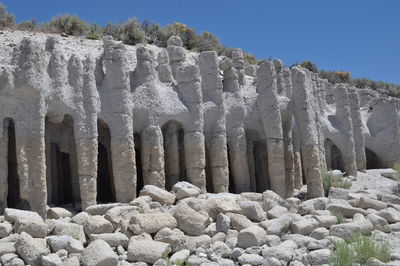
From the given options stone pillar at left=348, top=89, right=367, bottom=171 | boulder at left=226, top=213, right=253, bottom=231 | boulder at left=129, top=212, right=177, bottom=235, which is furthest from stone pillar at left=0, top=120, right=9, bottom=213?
stone pillar at left=348, top=89, right=367, bottom=171

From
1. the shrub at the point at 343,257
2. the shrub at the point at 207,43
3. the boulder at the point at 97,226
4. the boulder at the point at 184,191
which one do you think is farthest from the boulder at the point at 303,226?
the shrub at the point at 207,43

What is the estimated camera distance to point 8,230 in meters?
10.4

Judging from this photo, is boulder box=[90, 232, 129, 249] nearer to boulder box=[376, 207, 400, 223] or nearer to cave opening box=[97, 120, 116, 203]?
cave opening box=[97, 120, 116, 203]

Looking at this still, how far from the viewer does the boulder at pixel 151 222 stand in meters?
10.7

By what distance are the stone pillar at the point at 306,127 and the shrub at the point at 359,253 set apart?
7.35 metres

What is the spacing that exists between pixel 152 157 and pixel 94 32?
11.2m

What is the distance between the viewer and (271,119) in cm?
1792

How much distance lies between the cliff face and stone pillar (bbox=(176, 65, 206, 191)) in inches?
1.2

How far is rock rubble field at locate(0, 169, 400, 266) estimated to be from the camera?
9695 millimetres

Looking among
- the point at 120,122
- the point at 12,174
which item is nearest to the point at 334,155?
the point at 120,122

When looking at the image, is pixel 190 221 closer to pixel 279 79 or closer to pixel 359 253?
pixel 359 253

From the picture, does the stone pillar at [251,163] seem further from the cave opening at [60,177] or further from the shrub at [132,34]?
the shrub at [132,34]

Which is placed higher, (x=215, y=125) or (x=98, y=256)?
(x=215, y=125)

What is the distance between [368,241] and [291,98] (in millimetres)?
9841
